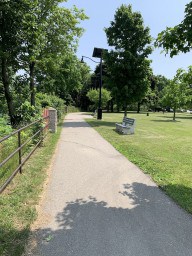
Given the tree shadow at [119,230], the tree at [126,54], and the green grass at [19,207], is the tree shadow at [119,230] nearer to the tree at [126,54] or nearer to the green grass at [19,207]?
the green grass at [19,207]

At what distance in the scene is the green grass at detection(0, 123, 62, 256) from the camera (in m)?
3.35

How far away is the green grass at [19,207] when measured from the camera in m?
3.35

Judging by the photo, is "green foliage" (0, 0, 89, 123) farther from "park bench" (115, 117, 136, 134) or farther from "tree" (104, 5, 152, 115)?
"park bench" (115, 117, 136, 134)

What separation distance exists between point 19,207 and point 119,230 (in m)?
1.75

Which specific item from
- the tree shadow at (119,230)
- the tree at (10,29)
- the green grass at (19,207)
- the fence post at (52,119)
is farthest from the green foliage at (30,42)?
the tree shadow at (119,230)

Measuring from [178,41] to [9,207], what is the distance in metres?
4.64

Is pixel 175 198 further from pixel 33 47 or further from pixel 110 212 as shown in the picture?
pixel 33 47

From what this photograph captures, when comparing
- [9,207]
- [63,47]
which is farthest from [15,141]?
[63,47]

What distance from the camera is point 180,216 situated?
4395 millimetres

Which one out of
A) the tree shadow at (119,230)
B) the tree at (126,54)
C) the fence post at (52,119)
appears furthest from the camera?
the tree at (126,54)

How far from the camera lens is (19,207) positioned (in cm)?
443

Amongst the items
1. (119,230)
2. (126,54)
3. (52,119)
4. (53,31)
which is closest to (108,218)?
(119,230)

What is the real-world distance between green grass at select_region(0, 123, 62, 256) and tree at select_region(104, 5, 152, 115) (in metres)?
16.5

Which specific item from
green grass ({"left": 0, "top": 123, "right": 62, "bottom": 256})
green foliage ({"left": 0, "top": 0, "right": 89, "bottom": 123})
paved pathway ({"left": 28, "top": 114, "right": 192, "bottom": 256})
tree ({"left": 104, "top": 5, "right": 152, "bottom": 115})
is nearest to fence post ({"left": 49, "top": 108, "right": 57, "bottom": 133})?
green foliage ({"left": 0, "top": 0, "right": 89, "bottom": 123})
